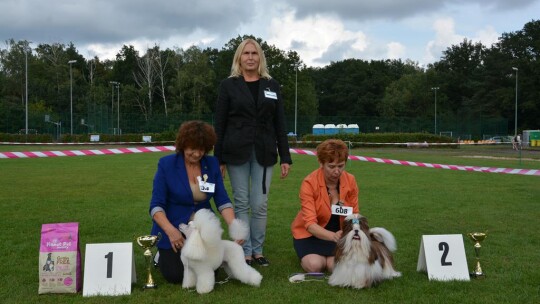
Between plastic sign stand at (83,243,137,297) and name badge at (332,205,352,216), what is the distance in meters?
1.50

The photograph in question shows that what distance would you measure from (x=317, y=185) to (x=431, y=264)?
1.00 metres

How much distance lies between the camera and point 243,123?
13.5ft

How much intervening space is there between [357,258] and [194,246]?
1074mm

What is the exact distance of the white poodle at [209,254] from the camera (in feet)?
10.5

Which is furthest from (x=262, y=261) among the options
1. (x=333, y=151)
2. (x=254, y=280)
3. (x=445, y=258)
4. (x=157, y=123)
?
(x=157, y=123)

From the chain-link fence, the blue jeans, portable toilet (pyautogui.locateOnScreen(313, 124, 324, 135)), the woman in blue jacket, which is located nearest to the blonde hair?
the blue jeans

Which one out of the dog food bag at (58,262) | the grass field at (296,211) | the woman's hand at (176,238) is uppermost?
the woman's hand at (176,238)

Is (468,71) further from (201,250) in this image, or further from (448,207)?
(201,250)

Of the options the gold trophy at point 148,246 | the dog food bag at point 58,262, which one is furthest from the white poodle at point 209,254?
the dog food bag at point 58,262

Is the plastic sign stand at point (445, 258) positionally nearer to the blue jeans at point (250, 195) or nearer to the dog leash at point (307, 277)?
the dog leash at point (307, 277)

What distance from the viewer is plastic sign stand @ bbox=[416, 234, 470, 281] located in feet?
12.4

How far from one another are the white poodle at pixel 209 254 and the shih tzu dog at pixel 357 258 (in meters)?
0.57

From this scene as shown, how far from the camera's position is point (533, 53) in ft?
194

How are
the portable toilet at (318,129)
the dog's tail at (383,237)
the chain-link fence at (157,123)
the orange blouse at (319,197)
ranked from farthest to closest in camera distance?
1. the chain-link fence at (157,123)
2. the portable toilet at (318,129)
3. the orange blouse at (319,197)
4. the dog's tail at (383,237)
